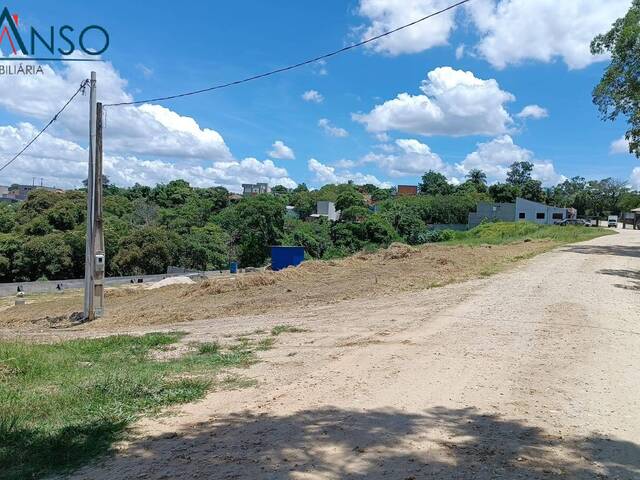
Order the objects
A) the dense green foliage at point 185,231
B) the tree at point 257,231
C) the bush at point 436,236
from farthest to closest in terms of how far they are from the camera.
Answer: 1. the tree at point 257,231
2. the dense green foliage at point 185,231
3. the bush at point 436,236

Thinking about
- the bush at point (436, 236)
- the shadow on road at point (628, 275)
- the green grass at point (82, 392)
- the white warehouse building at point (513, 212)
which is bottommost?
the green grass at point (82, 392)

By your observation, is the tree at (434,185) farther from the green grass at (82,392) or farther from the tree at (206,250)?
the green grass at (82,392)

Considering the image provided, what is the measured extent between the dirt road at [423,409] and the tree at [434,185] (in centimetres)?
9595

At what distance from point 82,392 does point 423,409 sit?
3.73 m

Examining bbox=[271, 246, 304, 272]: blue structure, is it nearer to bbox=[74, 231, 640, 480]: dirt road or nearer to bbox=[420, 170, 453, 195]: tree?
bbox=[74, 231, 640, 480]: dirt road

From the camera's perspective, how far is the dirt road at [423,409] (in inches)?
156

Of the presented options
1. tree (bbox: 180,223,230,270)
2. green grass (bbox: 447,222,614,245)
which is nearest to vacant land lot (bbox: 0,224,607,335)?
green grass (bbox: 447,222,614,245)

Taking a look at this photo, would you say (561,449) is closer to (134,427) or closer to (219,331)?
(134,427)

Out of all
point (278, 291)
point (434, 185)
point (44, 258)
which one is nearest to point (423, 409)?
point (278, 291)

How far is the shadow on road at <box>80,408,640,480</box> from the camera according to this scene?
3.83 metres

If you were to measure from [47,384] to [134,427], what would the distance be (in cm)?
234

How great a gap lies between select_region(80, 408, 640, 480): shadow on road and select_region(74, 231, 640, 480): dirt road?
0.02 m

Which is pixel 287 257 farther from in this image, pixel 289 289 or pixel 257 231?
pixel 257 231

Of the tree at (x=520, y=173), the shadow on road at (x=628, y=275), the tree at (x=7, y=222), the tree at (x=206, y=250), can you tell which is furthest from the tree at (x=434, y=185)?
the shadow on road at (x=628, y=275)
